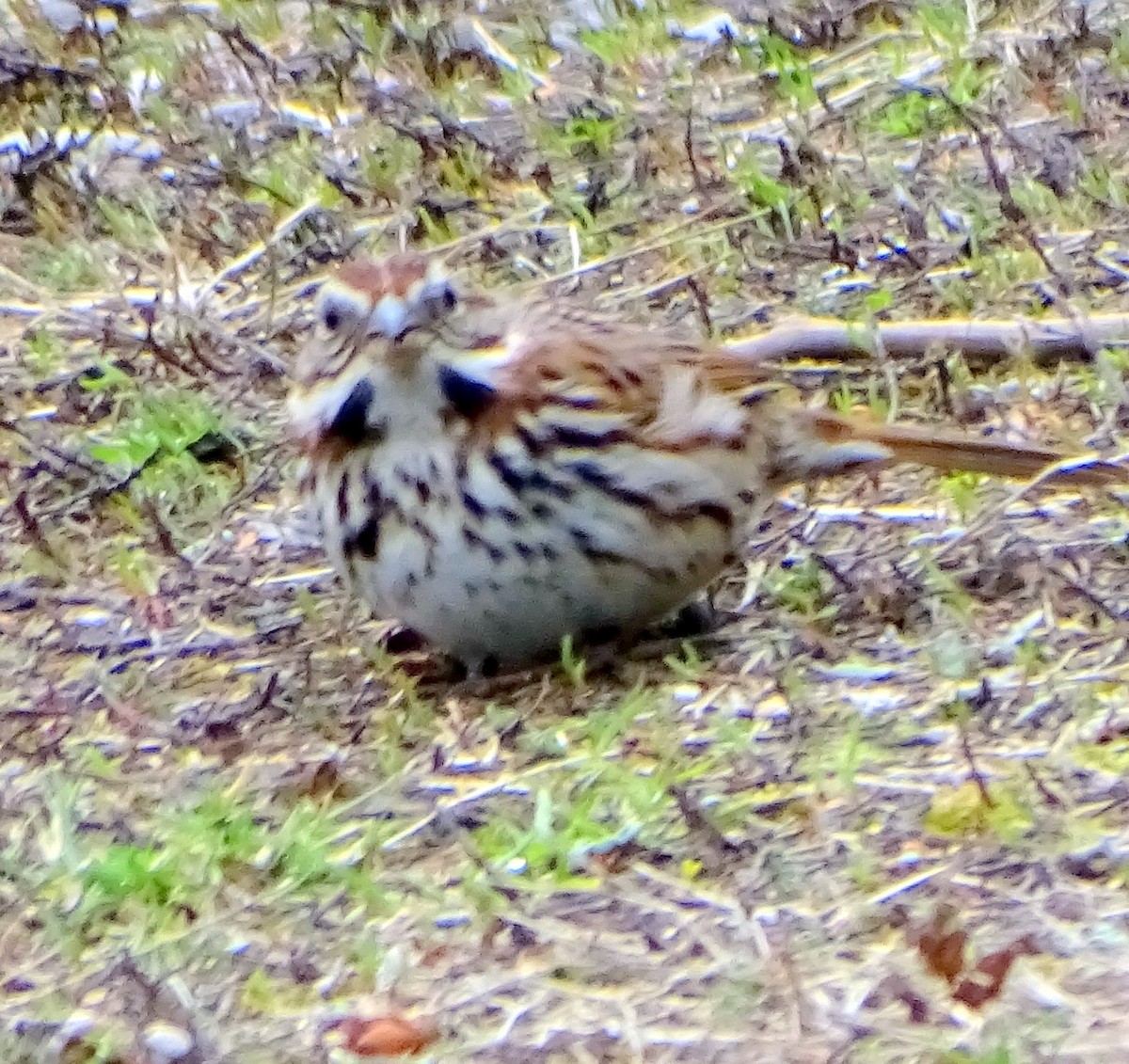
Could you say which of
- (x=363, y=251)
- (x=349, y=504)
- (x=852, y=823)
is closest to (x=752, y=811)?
(x=852, y=823)

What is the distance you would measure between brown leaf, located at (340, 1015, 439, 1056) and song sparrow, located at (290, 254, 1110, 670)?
94 centimetres

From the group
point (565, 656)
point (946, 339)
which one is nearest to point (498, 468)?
point (565, 656)

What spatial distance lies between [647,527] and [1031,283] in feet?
5.21

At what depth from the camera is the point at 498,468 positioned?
366cm

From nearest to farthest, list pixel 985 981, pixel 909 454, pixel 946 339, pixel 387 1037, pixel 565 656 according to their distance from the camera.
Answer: pixel 985 981
pixel 387 1037
pixel 565 656
pixel 909 454
pixel 946 339

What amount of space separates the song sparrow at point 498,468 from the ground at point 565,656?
0.57 ft

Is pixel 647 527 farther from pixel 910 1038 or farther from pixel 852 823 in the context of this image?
pixel 910 1038

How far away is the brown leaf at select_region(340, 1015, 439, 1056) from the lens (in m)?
2.85

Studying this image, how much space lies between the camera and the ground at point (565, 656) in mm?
2988

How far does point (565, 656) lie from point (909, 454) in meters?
0.86

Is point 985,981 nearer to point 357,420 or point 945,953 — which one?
point 945,953

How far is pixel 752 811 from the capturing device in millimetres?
3336

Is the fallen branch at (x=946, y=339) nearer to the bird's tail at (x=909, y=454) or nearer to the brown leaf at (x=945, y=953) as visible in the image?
the bird's tail at (x=909, y=454)

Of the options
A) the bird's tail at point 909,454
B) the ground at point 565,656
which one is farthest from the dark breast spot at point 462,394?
the bird's tail at point 909,454
